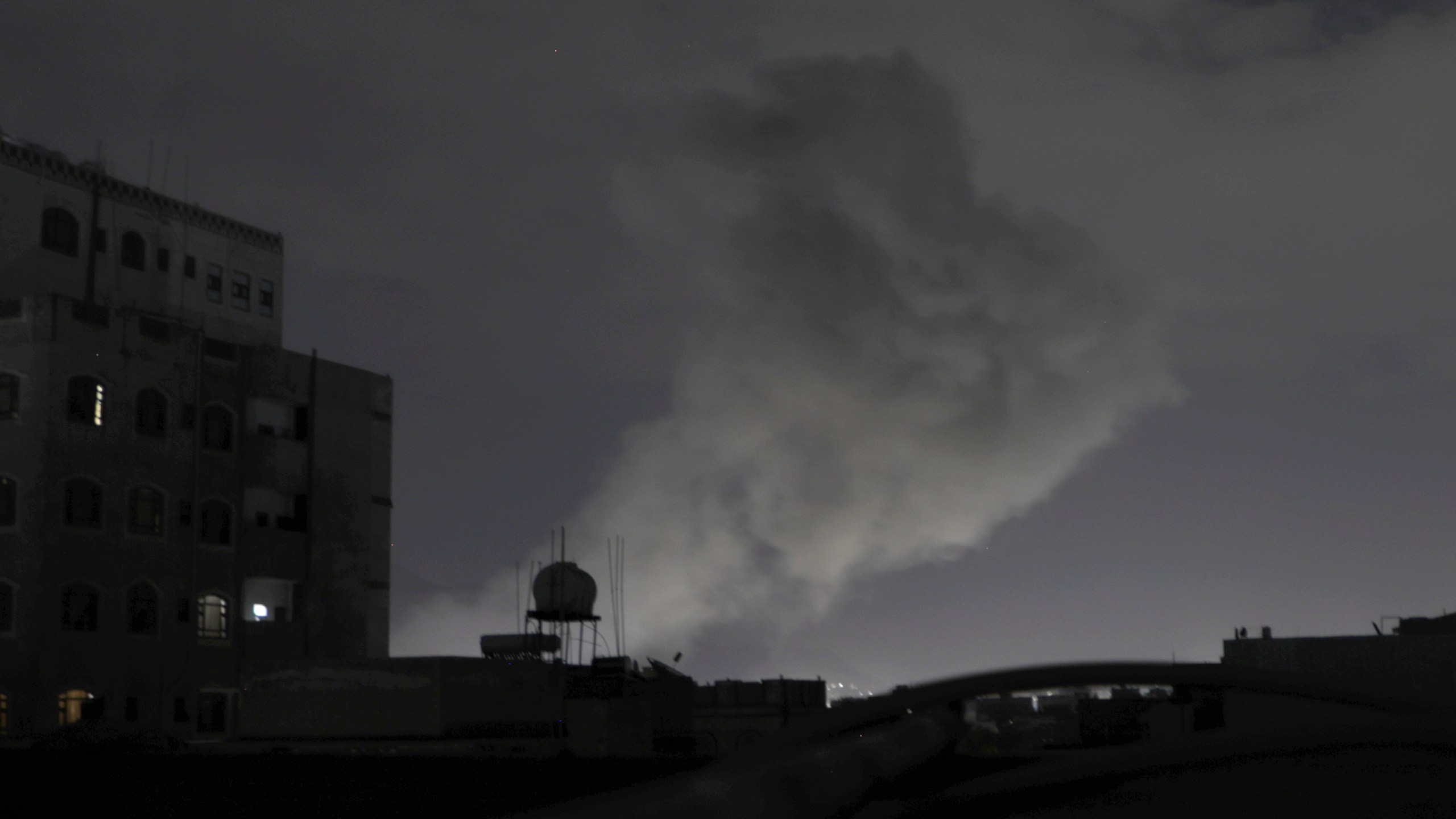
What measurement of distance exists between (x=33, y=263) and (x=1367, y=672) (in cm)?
5011

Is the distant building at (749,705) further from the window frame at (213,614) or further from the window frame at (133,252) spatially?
the window frame at (133,252)

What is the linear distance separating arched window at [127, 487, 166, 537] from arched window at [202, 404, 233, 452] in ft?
10.6

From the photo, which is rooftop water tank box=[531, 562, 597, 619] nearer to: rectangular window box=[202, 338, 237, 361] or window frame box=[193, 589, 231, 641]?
window frame box=[193, 589, 231, 641]

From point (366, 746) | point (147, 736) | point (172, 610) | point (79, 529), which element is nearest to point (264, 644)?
point (172, 610)

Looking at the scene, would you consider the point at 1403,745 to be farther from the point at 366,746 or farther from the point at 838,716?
the point at 366,746

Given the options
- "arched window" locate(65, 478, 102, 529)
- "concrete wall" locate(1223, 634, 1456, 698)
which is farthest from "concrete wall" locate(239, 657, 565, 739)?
"concrete wall" locate(1223, 634, 1456, 698)

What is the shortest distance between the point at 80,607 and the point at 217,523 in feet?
22.5

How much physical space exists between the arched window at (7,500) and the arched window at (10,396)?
2.23 m

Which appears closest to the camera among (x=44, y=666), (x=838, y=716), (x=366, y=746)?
(x=838, y=716)

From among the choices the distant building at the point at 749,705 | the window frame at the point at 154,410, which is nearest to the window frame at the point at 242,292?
the window frame at the point at 154,410

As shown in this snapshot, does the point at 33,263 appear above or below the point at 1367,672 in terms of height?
above

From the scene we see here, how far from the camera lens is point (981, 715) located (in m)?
5.48

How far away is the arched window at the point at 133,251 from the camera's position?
52.8 metres

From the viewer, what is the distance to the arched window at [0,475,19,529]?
142ft
